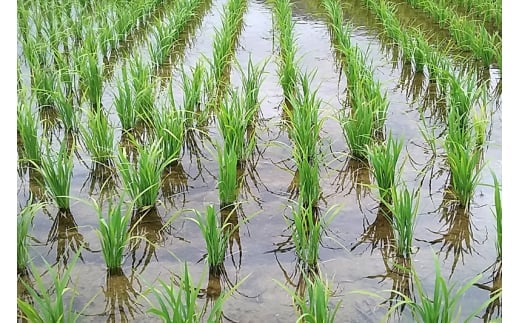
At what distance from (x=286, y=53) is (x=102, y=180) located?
7.56 ft

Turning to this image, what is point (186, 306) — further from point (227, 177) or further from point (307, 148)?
point (307, 148)

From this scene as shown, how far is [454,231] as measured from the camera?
3.27 m

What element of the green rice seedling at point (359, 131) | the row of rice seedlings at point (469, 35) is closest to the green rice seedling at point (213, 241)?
the green rice seedling at point (359, 131)

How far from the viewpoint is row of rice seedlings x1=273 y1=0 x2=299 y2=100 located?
498 centimetres

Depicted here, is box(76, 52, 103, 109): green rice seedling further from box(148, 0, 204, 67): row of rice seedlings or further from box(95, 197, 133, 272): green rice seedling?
box(95, 197, 133, 272): green rice seedling

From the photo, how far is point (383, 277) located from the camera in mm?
2910

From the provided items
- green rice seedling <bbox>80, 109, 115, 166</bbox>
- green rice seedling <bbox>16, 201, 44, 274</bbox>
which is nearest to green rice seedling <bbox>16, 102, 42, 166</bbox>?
green rice seedling <bbox>80, 109, 115, 166</bbox>

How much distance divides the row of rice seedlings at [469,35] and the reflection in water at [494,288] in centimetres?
302

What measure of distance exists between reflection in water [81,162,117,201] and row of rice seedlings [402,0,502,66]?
343 cm

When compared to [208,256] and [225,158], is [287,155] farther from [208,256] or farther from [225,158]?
[208,256]

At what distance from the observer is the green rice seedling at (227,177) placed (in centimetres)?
332

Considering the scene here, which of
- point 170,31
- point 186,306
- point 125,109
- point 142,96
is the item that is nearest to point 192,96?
point 142,96

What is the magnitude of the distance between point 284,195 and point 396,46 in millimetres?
3444

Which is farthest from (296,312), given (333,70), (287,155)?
(333,70)
